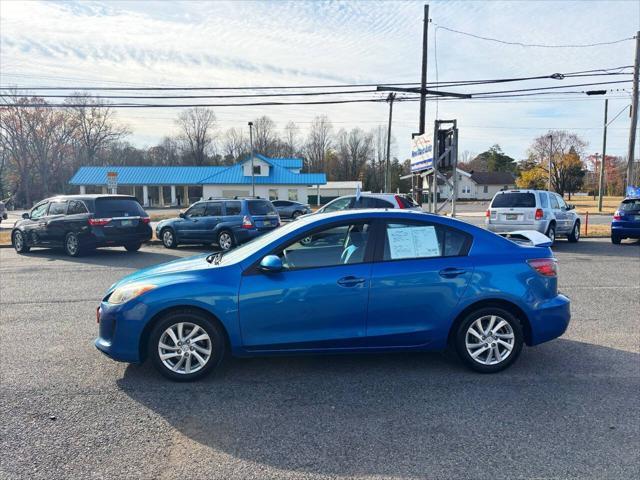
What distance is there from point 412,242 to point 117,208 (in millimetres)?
11042

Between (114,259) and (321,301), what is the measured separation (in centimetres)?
1013

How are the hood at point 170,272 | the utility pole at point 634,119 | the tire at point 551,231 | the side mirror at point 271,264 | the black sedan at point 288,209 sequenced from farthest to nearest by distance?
the black sedan at point 288,209
the utility pole at point 634,119
the tire at point 551,231
the hood at point 170,272
the side mirror at point 271,264

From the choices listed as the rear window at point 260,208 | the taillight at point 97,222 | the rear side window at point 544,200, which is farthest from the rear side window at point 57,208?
the rear side window at point 544,200

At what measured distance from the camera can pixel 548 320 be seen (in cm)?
434

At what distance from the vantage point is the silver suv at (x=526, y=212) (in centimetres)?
1399

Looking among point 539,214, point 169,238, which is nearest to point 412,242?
point 539,214

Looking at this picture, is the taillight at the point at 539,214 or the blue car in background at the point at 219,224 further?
the blue car in background at the point at 219,224

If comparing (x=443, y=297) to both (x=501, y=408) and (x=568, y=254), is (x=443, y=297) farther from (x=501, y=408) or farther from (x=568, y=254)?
(x=568, y=254)

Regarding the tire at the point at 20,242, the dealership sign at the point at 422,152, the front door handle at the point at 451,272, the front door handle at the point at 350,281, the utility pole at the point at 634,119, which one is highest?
the utility pole at the point at 634,119

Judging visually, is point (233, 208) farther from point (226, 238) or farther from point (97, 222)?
point (97, 222)

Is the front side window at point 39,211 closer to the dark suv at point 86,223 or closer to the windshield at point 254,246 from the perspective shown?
the dark suv at point 86,223

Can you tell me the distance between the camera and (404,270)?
4137mm

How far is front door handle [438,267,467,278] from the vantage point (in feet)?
13.7

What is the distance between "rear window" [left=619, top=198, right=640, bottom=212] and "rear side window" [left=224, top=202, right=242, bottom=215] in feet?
41.3
